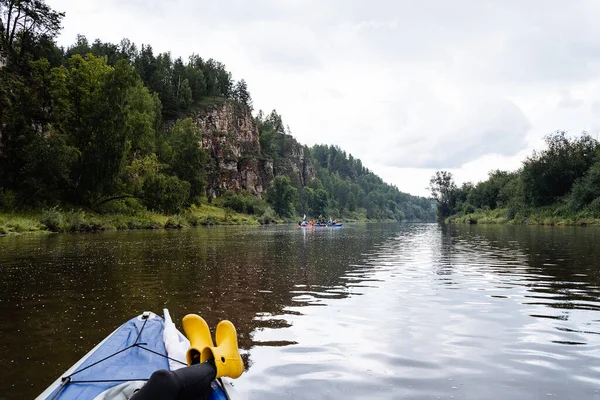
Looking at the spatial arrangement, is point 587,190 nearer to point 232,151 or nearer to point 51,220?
point 51,220

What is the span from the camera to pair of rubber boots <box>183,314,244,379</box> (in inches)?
173

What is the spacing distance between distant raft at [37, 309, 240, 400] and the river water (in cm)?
97

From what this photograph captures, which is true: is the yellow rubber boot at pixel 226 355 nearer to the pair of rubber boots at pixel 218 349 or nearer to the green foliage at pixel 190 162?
the pair of rubber boots at pixel 218 349

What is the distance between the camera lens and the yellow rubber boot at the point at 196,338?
15.2ft

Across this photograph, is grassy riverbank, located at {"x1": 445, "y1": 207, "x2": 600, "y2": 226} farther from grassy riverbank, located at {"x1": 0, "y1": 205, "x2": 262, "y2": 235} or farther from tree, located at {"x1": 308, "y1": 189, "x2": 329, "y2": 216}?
tree, located at {"x1": 308, "y1": 189, "x2": 329, "y2": 216}

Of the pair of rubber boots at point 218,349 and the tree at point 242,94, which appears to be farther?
the tree at point 242,94

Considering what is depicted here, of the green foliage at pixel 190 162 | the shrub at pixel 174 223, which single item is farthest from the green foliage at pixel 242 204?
the shrub at pixel 174 223

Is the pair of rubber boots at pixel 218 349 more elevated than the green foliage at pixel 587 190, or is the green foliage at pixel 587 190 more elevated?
the green foliage at pixel 587 190

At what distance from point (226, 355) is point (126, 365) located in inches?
43.9

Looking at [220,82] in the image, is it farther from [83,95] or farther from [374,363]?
[374,363]

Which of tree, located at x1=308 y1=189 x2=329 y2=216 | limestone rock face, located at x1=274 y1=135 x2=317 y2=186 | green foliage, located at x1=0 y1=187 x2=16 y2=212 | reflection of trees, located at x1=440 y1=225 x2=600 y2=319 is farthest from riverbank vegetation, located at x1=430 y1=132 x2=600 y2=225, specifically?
limestone rock face, located at x1=274 y1=135 x2=317 y2=186

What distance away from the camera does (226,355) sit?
4457mm

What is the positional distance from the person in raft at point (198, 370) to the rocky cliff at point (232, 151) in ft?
358

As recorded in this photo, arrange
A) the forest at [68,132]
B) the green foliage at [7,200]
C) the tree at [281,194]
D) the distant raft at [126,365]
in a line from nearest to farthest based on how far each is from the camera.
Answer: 1. the distant raft at [126,365]
2. the green foliage at [7,200]
3. the forest at [68,132]
4. the tree at [281,194]
